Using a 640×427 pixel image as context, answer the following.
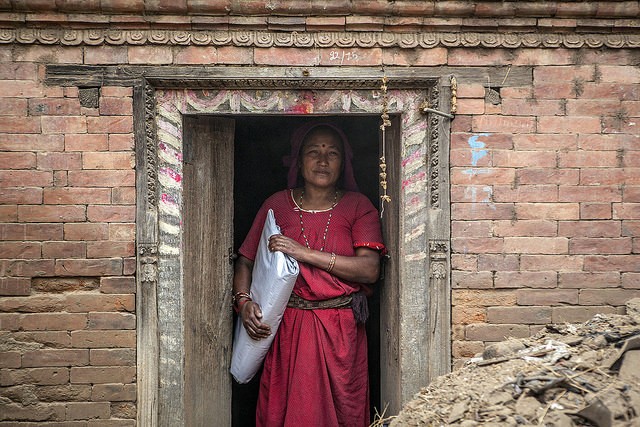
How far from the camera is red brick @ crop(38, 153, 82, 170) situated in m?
4.05

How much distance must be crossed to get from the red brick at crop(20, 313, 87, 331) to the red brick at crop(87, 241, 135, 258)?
38 cm

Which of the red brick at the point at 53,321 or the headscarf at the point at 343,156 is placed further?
the headscarf at the point at 343,156

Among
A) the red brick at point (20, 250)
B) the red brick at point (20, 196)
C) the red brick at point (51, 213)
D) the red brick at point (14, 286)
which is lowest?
the red brick at point (14, 286)

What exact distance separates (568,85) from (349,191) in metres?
1.72

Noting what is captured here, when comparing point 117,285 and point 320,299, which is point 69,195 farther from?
point 320,299

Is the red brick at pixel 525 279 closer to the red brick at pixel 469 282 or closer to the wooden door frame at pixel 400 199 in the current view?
the red brick at pixel 469 282

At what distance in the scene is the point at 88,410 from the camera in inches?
161

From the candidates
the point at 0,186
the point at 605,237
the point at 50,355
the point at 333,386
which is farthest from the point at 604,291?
the point at 0,186

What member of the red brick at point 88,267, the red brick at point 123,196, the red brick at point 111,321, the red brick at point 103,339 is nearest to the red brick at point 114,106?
the red brick at point 123,196

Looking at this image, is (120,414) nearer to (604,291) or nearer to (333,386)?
(333,386)

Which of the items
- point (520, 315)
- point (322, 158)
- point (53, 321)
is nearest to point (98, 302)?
point (53, 321)

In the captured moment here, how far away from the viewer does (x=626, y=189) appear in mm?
4203

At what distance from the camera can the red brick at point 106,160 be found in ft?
13.3

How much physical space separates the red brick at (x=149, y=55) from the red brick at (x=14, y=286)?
147cm
